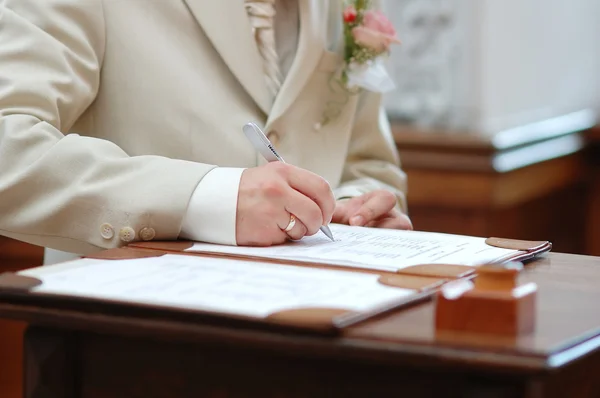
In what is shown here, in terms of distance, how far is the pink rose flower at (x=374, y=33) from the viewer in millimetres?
2051

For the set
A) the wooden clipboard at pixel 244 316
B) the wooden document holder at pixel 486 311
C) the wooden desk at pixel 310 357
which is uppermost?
the wooden document holder at pixel 486 311

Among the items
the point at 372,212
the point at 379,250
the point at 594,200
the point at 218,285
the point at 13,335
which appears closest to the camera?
the point at 218,285

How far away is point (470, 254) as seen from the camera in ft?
4.73

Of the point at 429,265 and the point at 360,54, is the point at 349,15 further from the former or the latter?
the point at 429,265

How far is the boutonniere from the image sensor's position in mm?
2051

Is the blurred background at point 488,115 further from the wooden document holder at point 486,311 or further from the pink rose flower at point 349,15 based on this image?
the wooden document holder at point 486,311

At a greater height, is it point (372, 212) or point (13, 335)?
point (372, 212)

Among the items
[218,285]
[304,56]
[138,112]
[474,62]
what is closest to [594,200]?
[474,62]

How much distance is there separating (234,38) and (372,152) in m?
0.50

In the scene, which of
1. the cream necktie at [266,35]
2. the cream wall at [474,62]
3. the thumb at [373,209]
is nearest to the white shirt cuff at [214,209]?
the thumb at [373,209]

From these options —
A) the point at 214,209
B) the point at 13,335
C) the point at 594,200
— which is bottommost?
the point at 13,335

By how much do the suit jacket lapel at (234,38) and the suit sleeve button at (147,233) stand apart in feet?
1.46

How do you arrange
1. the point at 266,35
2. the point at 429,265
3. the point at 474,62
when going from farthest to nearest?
the point at 474,62
the point at 266,35
the point at 429,265

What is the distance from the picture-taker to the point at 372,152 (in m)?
2.24
